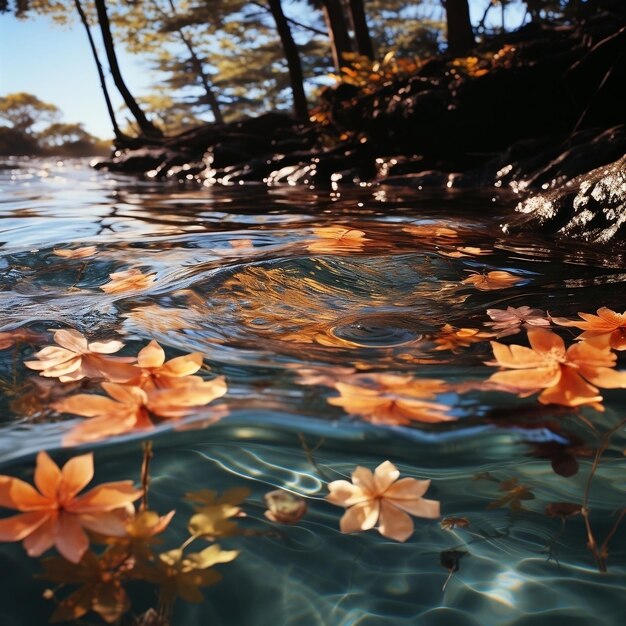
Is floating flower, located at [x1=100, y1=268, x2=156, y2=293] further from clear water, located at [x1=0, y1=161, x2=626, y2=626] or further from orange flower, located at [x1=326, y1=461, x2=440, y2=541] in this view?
orange flower, located at [x1=326, y1=461, x2=440, y2=541]

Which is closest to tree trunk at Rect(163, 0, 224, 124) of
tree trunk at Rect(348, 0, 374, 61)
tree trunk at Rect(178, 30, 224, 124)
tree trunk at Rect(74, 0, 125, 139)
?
tree trunk at Rect(178, 30, 224, 124)

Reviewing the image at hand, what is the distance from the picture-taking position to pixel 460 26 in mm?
12664

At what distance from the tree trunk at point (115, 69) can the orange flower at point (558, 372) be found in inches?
722

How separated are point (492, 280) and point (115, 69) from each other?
17520mm

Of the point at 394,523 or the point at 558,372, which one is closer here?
the point at 394,523

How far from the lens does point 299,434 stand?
1180 mm

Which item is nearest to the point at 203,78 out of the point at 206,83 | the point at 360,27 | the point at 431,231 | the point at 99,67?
the point at 206,83

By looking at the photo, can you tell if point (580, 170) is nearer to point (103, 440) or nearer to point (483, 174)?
point (483, 174)

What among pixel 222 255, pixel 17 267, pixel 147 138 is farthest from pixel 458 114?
pixel 147 138

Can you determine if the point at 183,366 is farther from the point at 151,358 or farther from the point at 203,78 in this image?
the point at 203,78

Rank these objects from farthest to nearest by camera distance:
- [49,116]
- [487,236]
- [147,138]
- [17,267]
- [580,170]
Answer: [49,116] < [147,138] < [580,170] < [487,236] < [17,267]

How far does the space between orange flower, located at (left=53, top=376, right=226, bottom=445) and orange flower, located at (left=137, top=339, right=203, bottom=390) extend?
0.06m

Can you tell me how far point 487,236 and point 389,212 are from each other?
4.59 ft

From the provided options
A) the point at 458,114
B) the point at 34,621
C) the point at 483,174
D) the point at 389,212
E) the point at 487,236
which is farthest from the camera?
the point at 458,114
